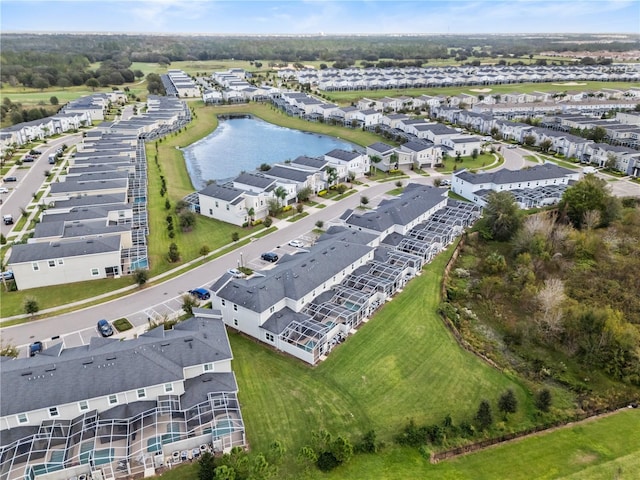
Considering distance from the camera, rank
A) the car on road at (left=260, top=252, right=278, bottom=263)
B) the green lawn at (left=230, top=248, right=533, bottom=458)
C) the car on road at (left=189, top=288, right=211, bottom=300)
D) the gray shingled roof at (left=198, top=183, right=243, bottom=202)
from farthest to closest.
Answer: the gray shingled roof at (left=198, top=183, right=243, bottom=202), the car on road at (left=260, top=252, right=278, bottom=263), the car on road at (left=189, top=288, right=211, bottom=300), the green lawn at (left=230, top=248, right=533, bottom=458)

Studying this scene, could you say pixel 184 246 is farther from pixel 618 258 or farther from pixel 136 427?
pixel 618 258

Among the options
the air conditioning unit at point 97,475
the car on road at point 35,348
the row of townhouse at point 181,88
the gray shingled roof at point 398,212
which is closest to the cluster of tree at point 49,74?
the row of townhouse at point 181,88

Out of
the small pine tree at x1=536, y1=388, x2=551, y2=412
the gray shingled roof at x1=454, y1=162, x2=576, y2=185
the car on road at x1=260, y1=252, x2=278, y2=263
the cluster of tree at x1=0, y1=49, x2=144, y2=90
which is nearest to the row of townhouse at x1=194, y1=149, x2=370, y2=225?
the car on road at x1=260, y1=252, x2=278, y2=263

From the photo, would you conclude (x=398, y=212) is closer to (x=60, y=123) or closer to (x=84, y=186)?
(x=84, y=186)

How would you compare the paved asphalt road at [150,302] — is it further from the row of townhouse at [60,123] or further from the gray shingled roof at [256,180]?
the row of townhouse at [60,123]

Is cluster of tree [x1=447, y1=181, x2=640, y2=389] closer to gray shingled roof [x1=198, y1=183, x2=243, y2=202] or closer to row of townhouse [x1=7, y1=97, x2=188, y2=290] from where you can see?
gray shingled roof [x1=198, y1=183, x2=243, y2=202]

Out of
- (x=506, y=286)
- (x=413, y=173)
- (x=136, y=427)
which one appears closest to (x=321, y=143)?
(x=413, y=173)

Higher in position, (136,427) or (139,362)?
(139,362)
